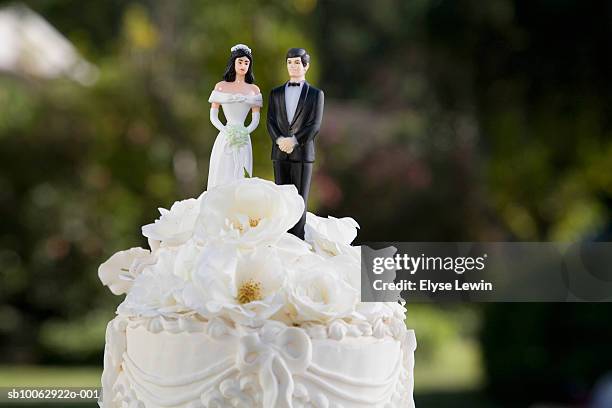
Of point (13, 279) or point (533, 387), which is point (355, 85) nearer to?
point (13, 279)

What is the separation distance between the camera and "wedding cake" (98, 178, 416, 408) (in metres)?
2.14

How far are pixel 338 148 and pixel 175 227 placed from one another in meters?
10.1

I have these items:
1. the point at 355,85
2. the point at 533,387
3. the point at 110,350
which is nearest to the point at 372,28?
the point at 355,85

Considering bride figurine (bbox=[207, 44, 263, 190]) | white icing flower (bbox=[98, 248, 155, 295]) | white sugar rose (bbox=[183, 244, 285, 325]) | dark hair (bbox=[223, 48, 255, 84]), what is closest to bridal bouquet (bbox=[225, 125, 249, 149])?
bride figurine (bbox=[207, 44, 263, 190])

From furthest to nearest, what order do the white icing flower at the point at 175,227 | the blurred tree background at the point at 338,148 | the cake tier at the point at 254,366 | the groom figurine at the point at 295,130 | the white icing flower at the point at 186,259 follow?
the blurred tree background at the point at 338,148 < the groom figurine at the point at 295,130 < the white icing flower at the point at 175,227 < the white icing flower at the point at 186,259 < the cake tier at the point at 254,366

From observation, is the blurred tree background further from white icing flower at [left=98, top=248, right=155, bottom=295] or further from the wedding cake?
the wedding cake

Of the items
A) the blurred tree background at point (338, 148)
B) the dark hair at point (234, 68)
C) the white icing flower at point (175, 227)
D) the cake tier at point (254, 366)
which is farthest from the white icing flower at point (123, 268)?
the blurred tree background at point (338, 148)

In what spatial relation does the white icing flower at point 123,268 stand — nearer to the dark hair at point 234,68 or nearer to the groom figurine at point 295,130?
the groom figurine at point 295,130

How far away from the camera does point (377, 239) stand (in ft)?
39.1

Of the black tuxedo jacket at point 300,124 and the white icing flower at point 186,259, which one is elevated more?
the black tuxedo jacket at point 300,124

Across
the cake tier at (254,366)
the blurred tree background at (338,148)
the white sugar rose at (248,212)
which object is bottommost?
the cake tier at (254,366)

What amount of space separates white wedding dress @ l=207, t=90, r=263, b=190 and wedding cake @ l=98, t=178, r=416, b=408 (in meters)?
0.29

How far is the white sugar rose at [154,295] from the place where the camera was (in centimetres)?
222

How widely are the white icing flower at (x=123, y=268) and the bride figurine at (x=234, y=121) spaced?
0.91 ft
